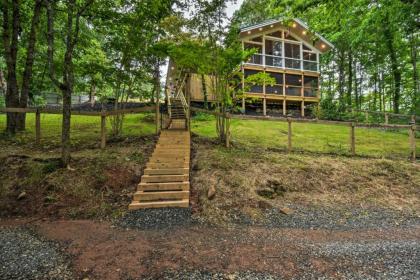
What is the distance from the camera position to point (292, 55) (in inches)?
754

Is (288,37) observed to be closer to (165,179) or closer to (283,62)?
(283,62)

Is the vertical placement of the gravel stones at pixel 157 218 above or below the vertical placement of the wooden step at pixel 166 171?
below

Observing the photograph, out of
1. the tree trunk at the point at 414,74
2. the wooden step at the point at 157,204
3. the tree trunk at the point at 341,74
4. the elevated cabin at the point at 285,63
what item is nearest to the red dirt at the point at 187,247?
the wooden step at the point at 157,204

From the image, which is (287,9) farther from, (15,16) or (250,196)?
(15,16)

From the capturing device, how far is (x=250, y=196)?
17.4 feet

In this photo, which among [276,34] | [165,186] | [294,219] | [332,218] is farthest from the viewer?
[276,34]

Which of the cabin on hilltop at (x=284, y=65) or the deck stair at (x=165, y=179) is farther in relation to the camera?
the cabin on hilltop at (x=284, y=65)

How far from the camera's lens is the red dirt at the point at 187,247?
3.00m

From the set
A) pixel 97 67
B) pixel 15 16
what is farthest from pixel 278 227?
pixel 15 16

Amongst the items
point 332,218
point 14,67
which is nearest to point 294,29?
point 332,218

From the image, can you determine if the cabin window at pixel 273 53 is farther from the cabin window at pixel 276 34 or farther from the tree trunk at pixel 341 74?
the tree trunk at pixel 341 74

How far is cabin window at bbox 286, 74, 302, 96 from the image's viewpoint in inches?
718

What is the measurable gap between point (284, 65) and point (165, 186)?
16.0 meters

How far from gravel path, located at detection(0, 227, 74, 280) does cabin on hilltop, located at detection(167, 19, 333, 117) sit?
575 inches
